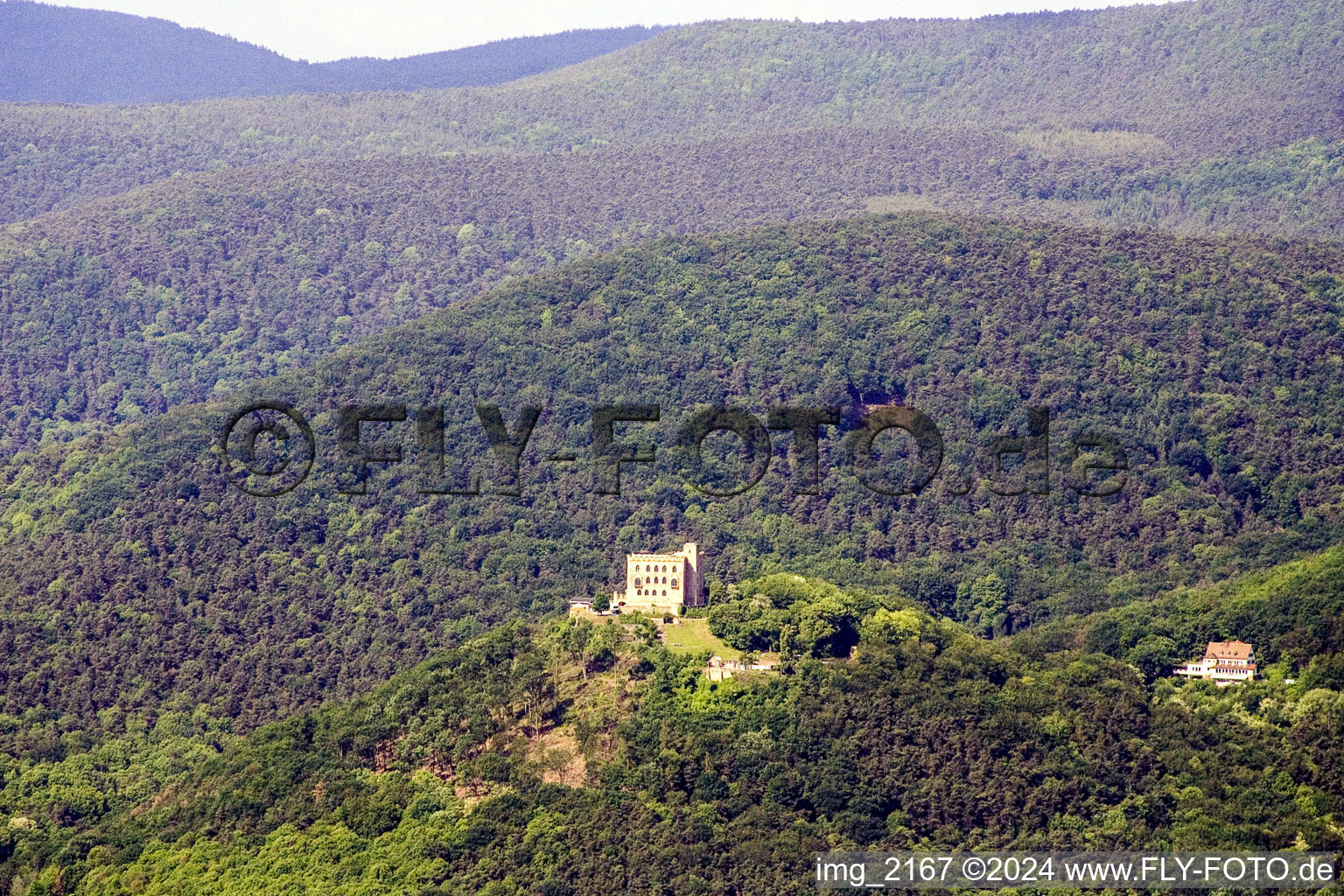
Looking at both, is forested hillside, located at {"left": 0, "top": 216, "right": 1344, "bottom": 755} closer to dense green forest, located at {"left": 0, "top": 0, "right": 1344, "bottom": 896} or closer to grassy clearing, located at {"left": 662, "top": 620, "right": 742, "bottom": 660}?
dense green forest, located at {"left": 0, "top": 0, "right": 1344, "bottom": 896}

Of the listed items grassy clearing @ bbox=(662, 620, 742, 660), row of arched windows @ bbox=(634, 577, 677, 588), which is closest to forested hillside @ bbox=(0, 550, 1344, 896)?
grassy clearing @ bbox=(662, 620, 742, 660)

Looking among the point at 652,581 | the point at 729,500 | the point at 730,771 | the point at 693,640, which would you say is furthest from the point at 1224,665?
the point at 729,500

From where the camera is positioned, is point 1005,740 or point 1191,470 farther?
point 1191,470

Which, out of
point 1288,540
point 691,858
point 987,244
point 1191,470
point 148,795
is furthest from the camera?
Result: point 987,244

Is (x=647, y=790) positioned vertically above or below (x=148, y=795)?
above

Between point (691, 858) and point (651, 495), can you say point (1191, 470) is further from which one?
point (691, 858)

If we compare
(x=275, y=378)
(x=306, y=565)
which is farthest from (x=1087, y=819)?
(x=275, y=378)

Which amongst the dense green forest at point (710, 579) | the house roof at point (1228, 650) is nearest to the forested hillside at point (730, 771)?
the dense green forest at point (710, 579)

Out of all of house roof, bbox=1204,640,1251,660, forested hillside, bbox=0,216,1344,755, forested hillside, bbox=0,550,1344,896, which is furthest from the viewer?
forested hillside, bbox=0,216,1344,755
